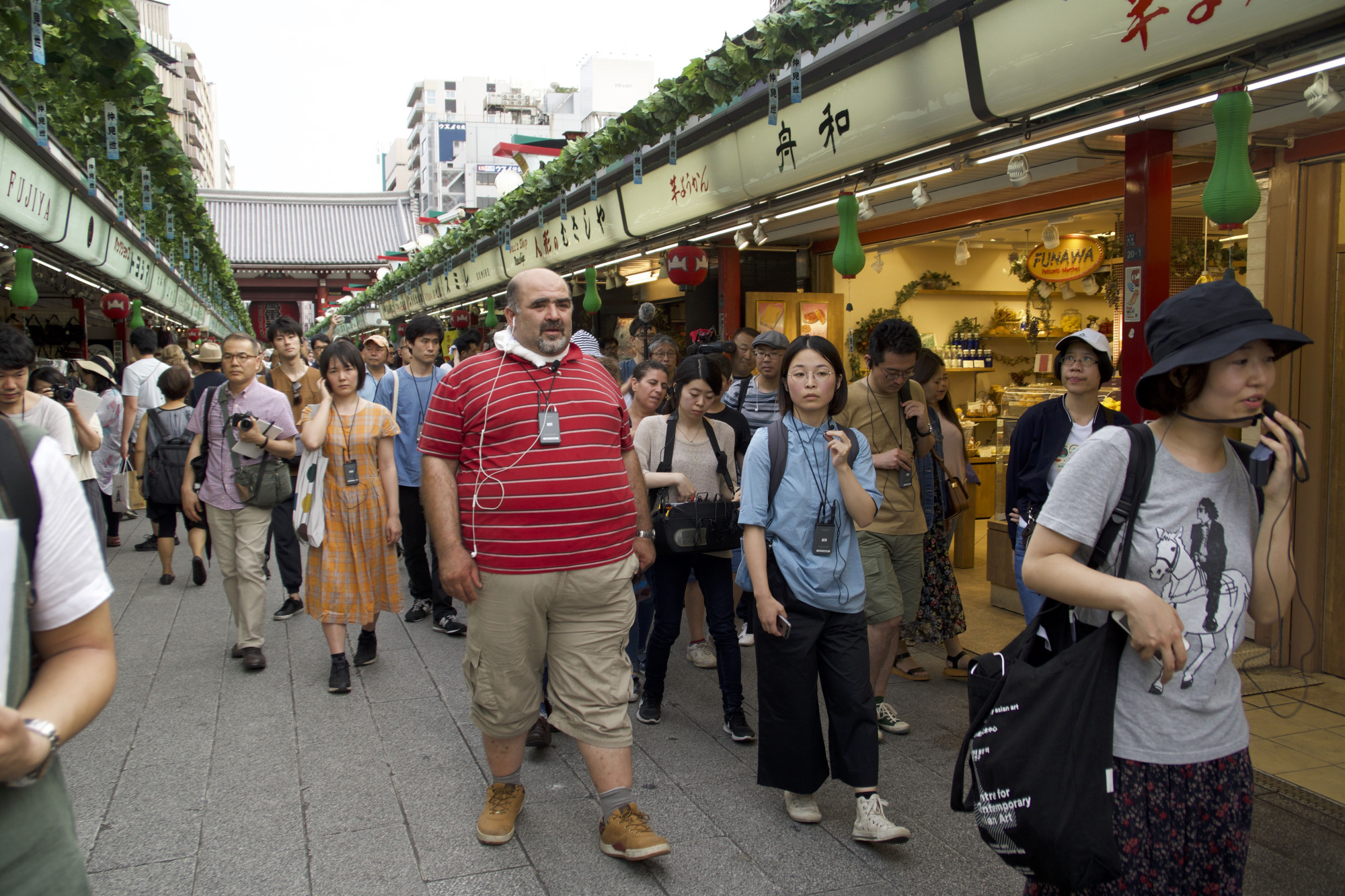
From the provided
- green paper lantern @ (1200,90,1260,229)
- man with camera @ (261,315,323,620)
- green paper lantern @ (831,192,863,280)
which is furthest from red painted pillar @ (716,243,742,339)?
green paper lantern @ (1200,90,1260,229)

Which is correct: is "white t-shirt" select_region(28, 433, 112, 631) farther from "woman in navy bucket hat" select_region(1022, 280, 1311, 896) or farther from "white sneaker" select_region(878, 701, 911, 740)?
"white sneaker" select_region(878, 701, 911, 740)

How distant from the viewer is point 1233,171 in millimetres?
2959

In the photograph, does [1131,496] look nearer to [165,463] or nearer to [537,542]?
[537,542]

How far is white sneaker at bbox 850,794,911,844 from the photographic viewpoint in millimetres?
2900

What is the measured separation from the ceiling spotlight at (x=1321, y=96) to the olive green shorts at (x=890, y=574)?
6.91ft

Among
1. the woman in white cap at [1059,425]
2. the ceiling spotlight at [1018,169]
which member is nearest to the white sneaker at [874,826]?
the woman in white cap at [1059,425]

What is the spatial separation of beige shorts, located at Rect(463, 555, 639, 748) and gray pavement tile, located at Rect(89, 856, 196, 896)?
3.24 ft

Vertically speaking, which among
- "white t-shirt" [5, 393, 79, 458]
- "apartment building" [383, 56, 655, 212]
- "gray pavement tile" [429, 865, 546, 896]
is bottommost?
"gray pavement tile" [429, 865, 546, 896]

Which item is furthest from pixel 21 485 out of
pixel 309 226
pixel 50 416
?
pixel 309 226

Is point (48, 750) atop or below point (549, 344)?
below

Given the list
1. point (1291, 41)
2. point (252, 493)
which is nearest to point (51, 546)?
point (1291, 41)

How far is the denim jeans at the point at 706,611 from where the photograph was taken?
3.86 metres

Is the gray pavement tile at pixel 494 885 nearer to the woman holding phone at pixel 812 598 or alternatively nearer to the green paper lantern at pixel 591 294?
the woman holding phone at pixel 812 598

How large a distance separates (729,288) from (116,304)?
9081mm
